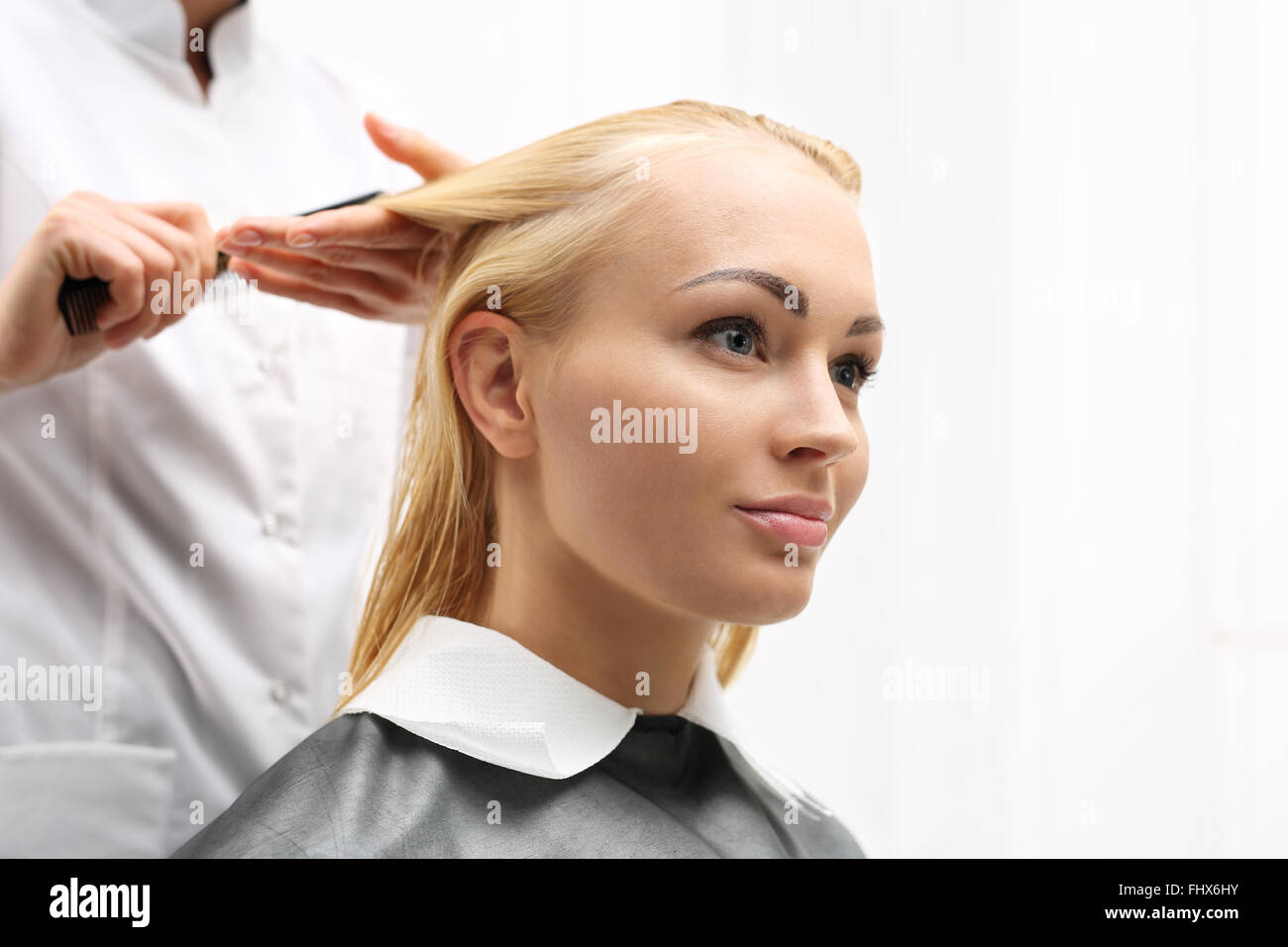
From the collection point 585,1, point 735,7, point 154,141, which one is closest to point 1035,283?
point 735,7

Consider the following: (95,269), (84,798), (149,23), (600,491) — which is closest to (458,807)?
(600,491)

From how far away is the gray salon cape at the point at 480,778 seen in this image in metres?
0.94

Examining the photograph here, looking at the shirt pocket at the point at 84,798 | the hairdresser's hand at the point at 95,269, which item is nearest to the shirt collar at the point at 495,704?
the shirt pocket at the point at 84,798

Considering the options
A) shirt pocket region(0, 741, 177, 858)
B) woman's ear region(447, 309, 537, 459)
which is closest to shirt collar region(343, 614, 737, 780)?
woman's ear region(447, 309, 537, 459)

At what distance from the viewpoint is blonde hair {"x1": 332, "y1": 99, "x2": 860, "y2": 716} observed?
104cm

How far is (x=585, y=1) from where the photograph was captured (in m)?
1.61

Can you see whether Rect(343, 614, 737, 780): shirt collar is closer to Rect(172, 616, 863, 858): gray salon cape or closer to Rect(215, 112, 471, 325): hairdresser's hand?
Rect(172, 616, 863, 858): gray salon cape

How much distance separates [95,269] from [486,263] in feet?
1.14

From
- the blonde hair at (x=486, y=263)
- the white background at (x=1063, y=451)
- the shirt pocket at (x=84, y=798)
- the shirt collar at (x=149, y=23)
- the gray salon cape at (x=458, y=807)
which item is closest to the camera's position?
the gray salon cape at (x=458, y=807)

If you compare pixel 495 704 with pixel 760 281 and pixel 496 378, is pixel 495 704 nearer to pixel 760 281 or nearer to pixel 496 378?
pixel 496 378

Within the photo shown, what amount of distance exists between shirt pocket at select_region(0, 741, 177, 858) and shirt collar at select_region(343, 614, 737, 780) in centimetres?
30

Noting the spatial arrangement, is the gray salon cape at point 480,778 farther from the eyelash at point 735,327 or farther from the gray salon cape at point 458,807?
the eyelash at point 735,327

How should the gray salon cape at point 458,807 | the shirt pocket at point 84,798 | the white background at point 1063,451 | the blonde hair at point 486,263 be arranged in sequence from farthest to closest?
the white background at point 1063,451 → the shirt pocket at point 84,798 → the blonde hair at point 486,263 → the gray salon cape at point 458,807

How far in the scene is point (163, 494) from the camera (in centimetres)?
122
